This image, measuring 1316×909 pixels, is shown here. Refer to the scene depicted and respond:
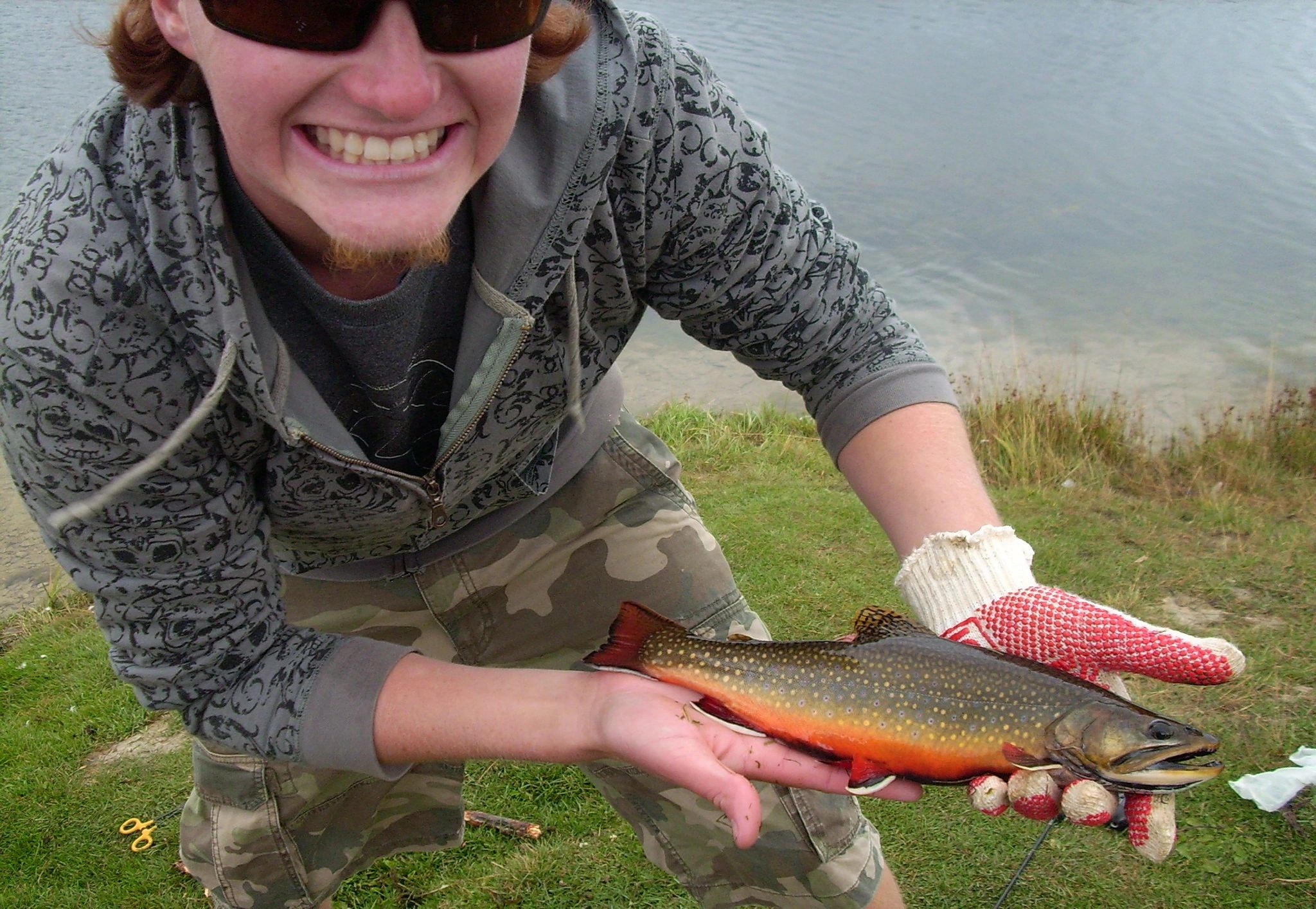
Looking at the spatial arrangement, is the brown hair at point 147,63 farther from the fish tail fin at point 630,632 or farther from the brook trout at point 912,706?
the brook trout at point 912,706

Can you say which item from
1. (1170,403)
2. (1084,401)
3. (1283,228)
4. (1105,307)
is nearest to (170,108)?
(1084,401)

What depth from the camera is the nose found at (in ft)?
5.51

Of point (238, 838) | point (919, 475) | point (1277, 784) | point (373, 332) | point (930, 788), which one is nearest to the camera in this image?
point (373, 332)

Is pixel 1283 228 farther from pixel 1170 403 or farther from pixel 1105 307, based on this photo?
pixel 1170 403

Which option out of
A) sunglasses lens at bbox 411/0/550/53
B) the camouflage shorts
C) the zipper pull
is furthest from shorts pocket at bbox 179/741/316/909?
sunglasses lens at bbox 411/0/550/53

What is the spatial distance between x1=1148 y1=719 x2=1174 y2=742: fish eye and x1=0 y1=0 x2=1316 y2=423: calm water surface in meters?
6.72

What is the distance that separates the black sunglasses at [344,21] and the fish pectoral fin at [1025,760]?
1.68 meters

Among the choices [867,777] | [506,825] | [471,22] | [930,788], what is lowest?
[506,825]

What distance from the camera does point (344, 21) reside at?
165cm

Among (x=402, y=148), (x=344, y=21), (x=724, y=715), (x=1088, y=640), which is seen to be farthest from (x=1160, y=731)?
(x=344, y=21)

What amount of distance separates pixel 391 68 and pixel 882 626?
1.54 m

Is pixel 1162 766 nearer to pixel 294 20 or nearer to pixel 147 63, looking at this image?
pixel 294 20

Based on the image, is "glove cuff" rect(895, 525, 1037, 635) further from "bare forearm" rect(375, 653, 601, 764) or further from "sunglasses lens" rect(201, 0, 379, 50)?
"sunglasses lens" rect(201, 0, 379, 50)

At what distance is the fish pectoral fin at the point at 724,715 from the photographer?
7.53ft
